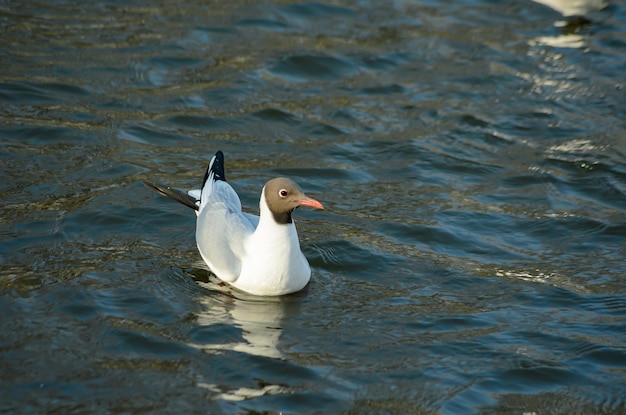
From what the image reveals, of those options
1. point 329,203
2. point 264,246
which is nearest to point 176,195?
point 264,246

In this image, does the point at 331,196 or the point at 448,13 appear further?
the point at 448,13

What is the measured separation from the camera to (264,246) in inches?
267

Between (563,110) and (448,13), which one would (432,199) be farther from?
(448,13)

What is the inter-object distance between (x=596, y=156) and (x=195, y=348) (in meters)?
5.42

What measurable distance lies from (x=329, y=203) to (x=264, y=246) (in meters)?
1.91

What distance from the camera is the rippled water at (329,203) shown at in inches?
230

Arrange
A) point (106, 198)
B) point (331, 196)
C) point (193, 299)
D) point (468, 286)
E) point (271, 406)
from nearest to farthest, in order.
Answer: point (271, 406) → point (193, 299) → point (468, 286) → point (106, 198) → point (331, 196)

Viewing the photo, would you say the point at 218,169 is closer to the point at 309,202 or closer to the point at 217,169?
the point at 217,169

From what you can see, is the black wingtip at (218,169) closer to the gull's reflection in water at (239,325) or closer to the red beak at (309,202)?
the gull's reflection in water at (239,325)

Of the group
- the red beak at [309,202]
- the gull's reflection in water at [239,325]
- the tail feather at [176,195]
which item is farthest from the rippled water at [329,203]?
the red beak at [309,202]

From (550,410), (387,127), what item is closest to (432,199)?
(387,127)

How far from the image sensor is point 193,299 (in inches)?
264

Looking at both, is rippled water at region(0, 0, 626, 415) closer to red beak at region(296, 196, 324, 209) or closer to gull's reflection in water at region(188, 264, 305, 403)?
gull's reflection in water at region(188, 264, 305, 403)

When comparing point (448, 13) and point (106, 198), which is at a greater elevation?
point (448, 13)
